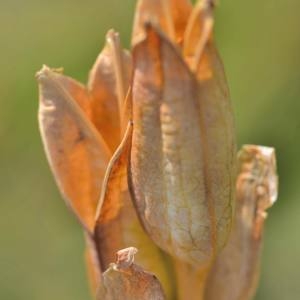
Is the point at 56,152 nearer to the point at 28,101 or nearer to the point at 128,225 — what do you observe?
the point at 128,225

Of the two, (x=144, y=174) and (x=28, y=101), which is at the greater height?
(x=144, y=174)

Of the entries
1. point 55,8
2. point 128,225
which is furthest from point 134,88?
point 55,8

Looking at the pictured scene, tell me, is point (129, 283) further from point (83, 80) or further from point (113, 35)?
point (83, 80)

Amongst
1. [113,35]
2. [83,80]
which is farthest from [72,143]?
[83,80]

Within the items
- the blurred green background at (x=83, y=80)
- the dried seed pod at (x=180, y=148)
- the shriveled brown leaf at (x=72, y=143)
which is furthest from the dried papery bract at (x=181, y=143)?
the blurred green background at (x=83, y=80)

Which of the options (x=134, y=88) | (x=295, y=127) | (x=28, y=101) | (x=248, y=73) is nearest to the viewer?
(x=134, y=88)

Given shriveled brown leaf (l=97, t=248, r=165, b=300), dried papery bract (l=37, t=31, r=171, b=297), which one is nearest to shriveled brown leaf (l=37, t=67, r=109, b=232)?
dried papery bract (l=37, t=31, r=171, b=297)

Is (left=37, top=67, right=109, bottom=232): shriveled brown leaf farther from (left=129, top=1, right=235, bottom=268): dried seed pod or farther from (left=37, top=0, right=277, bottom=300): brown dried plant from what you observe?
(left=129, top=1, right=235, bottom=268): dried seed pod
